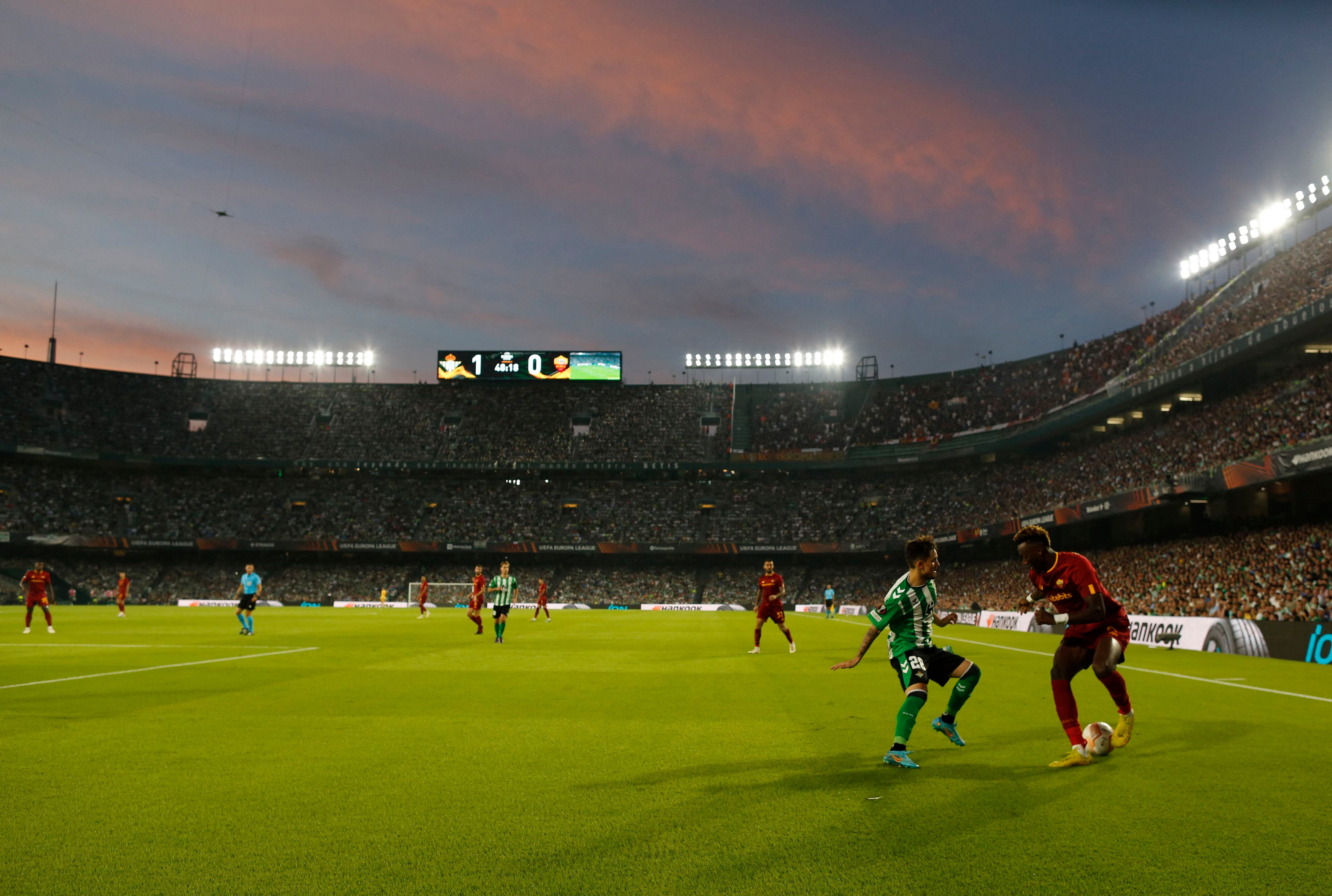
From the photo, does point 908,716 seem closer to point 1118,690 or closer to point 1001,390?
point 1118,690

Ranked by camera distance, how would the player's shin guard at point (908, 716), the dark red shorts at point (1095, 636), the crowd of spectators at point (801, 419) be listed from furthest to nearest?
the crowd of spectators at point (801, 419) → the dark red shorts at point (1095, 636) → the player's shin guard at point (908, 716)

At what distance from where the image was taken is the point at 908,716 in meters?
7.48

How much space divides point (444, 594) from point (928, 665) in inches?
2441

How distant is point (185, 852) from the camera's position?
500cm

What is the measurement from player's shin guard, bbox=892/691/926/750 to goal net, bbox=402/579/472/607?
60694 mm

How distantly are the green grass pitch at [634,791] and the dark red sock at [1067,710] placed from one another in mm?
344

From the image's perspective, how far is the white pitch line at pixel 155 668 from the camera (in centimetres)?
1316

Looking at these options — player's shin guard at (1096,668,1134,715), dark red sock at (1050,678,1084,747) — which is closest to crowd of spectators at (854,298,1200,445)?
player's shin guard at (1096,668,1134,715)

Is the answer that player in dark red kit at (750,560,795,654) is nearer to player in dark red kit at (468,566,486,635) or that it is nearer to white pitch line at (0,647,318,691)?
player in dark red kit at (468,566,486,635)

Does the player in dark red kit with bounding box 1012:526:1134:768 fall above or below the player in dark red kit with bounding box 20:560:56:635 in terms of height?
above

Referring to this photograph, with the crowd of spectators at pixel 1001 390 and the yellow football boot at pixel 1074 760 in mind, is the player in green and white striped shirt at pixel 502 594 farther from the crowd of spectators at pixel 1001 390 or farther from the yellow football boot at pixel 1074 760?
the crowd of spectators at pixel 1001 390

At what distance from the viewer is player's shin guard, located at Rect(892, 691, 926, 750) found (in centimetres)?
742

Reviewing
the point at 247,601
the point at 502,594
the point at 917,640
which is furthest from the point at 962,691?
the point at 247,601

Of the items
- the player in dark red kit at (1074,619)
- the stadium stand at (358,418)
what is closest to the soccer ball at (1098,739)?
the player in dark red kit at (1074,619)
